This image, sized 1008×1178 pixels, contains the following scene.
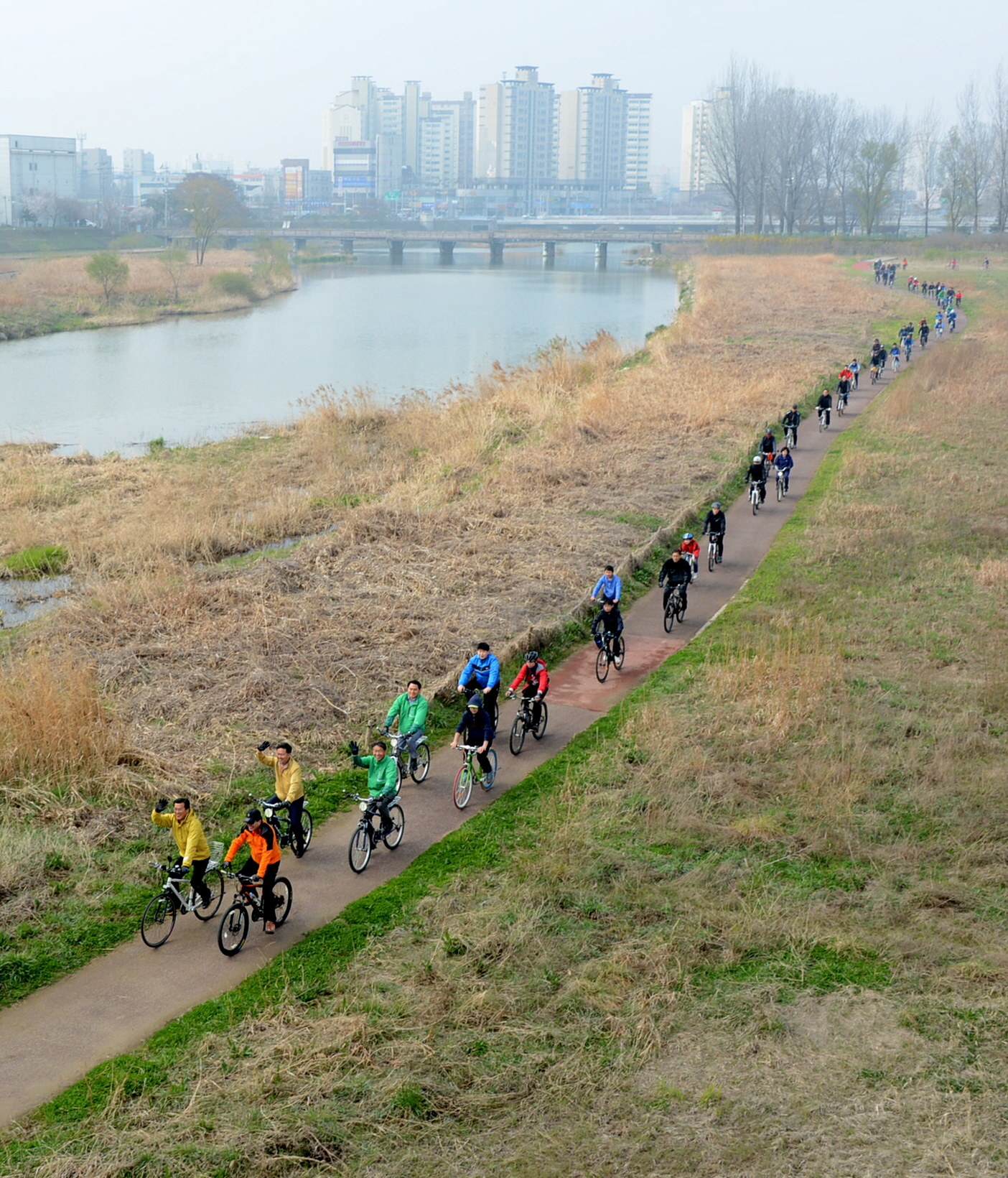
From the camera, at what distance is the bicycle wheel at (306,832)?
12.3 metres

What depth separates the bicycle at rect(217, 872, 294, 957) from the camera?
1059cm

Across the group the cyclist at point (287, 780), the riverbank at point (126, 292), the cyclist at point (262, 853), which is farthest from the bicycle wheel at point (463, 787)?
the riverbank at point (126, 292)

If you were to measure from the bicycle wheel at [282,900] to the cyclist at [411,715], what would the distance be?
2.70 meters

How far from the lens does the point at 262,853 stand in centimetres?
1065

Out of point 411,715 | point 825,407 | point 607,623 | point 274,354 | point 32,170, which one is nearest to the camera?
point 411,715

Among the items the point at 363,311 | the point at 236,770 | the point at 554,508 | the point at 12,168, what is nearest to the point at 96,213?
the point at 12,168

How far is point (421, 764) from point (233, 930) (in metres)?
4.12

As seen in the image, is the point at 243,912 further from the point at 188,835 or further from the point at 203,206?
the point at 203,206

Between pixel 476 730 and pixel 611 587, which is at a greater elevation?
pixel 611 587

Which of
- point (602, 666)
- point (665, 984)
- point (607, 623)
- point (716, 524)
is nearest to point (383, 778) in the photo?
point (665, 984)

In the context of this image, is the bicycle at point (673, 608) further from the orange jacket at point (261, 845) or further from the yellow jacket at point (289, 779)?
the orange jacket at point (261, 845)

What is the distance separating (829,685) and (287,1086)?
9.77 metres

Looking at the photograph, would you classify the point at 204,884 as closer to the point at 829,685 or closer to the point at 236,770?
the point at 236,770

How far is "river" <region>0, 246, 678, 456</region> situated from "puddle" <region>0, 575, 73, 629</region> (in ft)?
43.4
